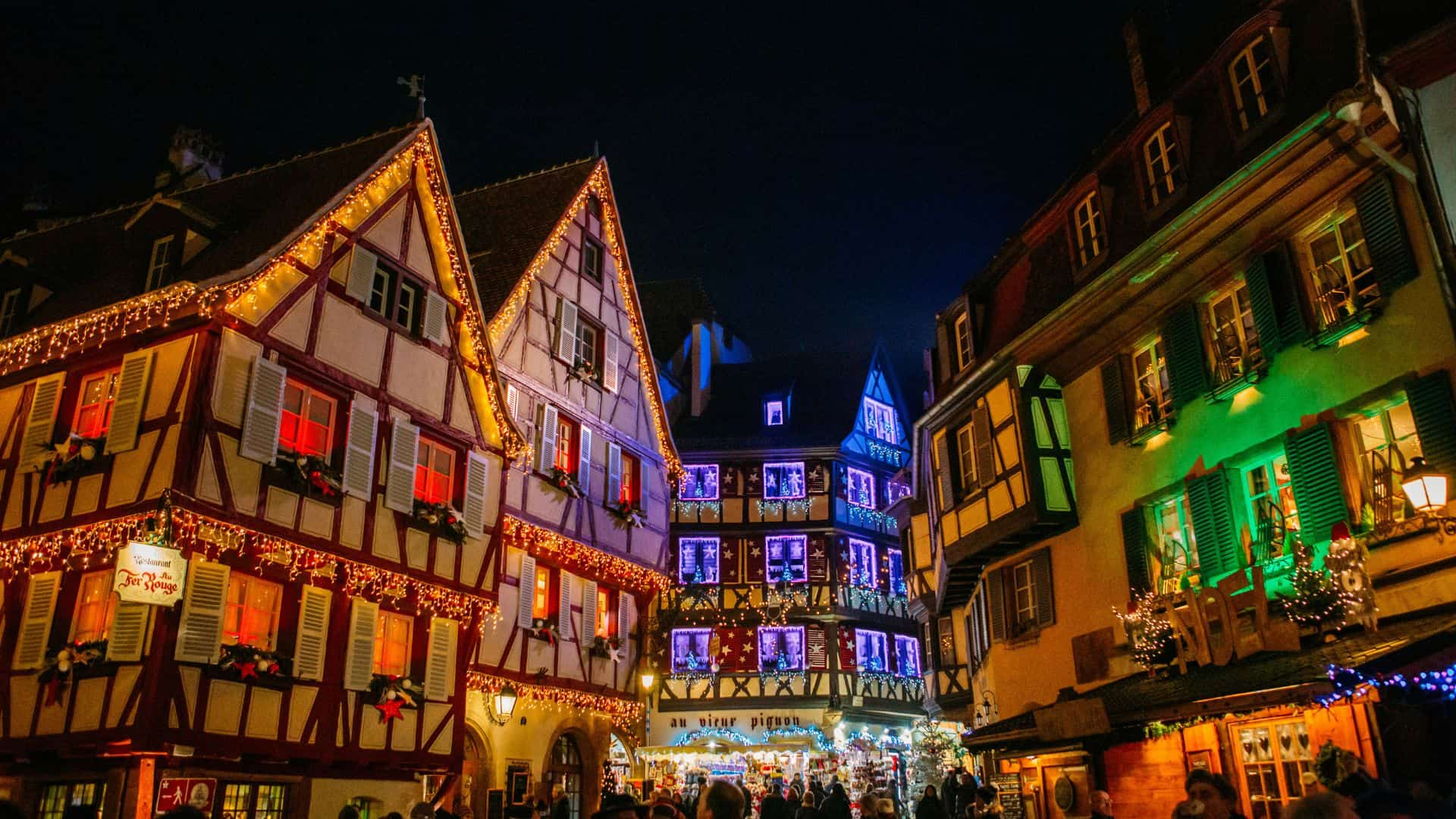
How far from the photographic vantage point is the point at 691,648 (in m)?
33.4

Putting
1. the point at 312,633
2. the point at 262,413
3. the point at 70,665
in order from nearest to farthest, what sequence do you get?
1. the point at 70,665
2. the point at 262,413
3. the point at 312,633

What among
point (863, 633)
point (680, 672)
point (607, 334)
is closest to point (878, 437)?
point (863, 633)

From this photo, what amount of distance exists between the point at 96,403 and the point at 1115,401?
47.6 feet

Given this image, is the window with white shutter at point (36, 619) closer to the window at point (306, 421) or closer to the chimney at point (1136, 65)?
the window at point (306, 421)

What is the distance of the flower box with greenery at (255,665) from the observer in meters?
13.4

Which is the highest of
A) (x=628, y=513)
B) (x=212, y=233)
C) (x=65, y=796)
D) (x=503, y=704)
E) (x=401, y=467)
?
(x=212, y=233)

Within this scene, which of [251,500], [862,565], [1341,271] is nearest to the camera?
[1341,271]

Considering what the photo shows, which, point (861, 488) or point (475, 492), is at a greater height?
point (861, 488)

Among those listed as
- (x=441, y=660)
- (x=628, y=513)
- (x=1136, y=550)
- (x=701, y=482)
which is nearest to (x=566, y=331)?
(x=628, y=513)

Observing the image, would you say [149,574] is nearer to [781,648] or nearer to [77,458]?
[77,458]

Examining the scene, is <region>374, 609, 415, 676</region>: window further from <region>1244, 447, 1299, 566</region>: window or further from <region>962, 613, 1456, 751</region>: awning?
<region>1244, 447, 1299, 566</region>: window

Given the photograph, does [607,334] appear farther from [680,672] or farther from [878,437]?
[878,437]

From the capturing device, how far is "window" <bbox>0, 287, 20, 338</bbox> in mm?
16859

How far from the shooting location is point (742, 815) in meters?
5.30
